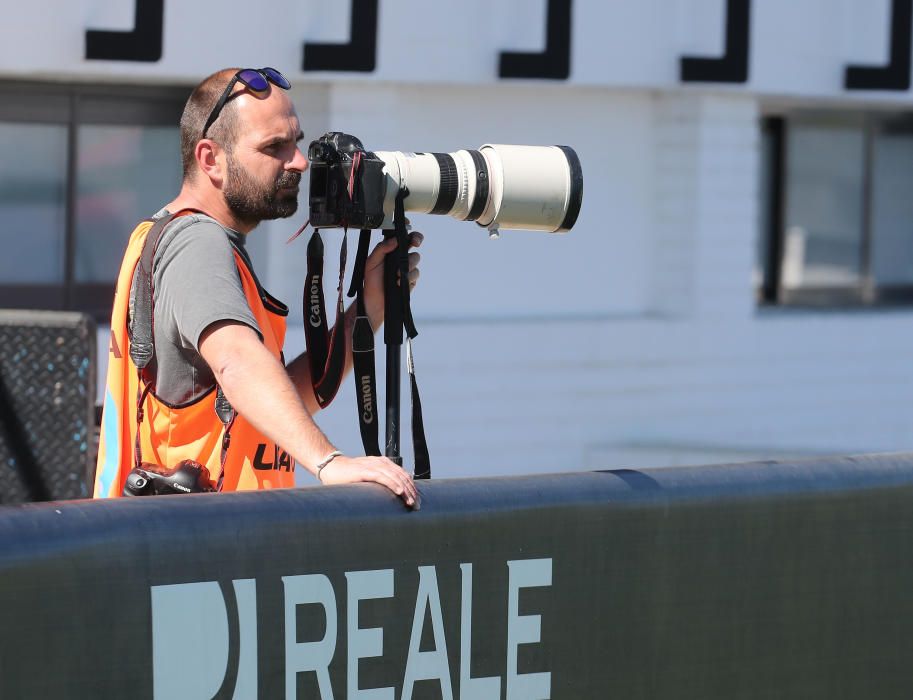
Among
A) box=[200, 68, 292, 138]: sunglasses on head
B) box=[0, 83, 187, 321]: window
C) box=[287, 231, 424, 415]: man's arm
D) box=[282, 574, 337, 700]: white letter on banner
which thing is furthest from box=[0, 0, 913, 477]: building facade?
box=[282, 574, 337, 700]: white letter on banner

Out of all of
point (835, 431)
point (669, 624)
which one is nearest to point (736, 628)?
point (669, 624)

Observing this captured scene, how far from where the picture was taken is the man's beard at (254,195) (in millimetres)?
2906

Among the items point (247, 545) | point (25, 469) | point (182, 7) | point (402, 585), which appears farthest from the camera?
point (182, 7)

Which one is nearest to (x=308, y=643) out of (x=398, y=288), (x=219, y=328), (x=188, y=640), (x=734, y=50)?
(x=188, y=640)

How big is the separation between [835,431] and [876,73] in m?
1.97

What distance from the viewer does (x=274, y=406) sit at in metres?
2.56

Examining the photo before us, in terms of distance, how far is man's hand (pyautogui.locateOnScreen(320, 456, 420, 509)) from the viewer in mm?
2488

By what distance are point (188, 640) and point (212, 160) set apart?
3.33ft

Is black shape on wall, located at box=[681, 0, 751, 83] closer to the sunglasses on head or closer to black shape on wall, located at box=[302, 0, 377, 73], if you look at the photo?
black shape on wall, located at box=[302, 0, 377, 73]

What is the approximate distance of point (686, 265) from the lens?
838 cm

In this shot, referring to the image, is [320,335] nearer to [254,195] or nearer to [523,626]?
[254,195]

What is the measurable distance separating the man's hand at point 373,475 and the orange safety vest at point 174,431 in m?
0.27

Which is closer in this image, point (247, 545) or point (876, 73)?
point (247, 545)

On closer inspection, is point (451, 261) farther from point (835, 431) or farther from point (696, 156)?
point (835, 431)
